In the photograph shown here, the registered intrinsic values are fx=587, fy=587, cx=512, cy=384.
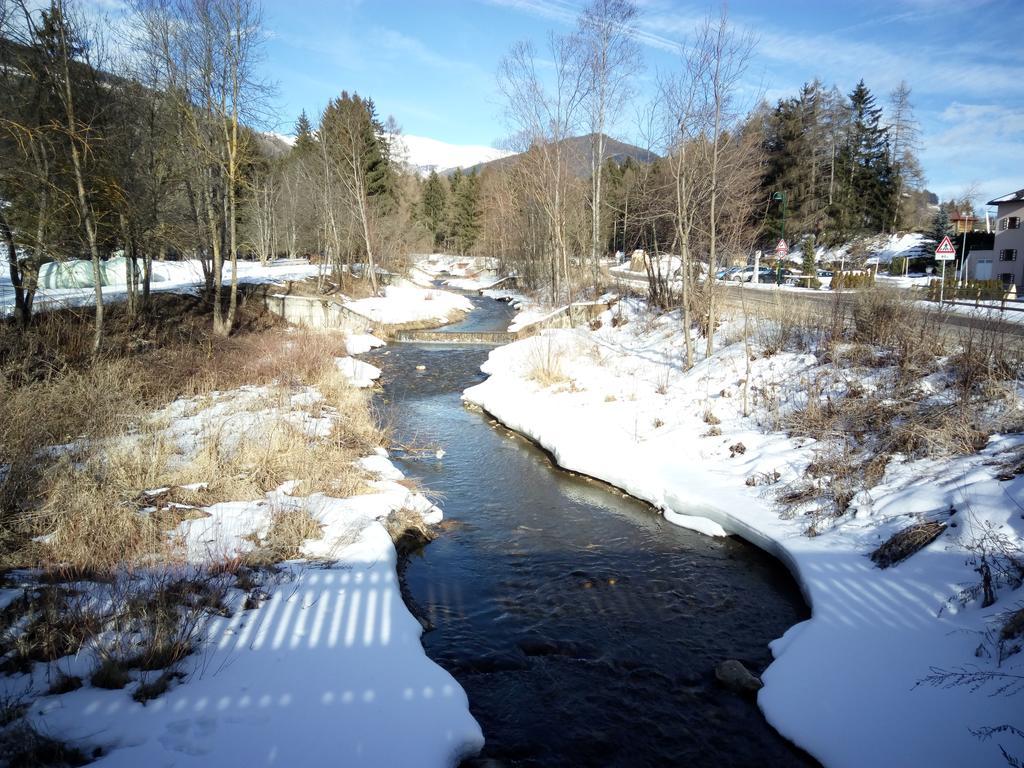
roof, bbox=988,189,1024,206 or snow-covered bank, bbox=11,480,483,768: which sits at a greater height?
roof, bbox=988,189,1024,206

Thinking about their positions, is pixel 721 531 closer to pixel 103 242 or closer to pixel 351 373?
pixel 351 373

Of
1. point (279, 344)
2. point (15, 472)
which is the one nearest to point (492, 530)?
point (15, 472)

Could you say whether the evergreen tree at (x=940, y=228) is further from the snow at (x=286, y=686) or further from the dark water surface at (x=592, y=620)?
the snow at (x=286, y=686)

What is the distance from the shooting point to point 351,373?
1622 centimetres

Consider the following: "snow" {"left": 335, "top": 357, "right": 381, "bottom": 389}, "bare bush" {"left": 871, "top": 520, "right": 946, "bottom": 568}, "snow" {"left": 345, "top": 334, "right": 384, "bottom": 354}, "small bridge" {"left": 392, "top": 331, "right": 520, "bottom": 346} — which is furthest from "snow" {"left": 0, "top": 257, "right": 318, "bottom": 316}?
"bare bush" {"left": 871, "top": 520, "right": 946, "bottom": 568}

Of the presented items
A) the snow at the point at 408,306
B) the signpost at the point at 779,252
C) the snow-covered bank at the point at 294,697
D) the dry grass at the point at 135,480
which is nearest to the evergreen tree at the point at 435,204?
the snow at the point at 408,306

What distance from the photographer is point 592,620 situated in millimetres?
5957

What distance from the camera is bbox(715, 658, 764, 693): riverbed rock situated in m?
4.94

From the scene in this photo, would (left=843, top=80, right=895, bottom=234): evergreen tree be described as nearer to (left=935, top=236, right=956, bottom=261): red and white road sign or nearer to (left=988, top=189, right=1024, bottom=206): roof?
(left=988, top=189, right=1024, bottom=206): roof

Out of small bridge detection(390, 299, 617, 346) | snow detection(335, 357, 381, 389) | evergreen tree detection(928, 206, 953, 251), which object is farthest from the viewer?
evergreen tree detection(928, 206, 953, 251)

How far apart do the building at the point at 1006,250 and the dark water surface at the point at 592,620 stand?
29493 mm

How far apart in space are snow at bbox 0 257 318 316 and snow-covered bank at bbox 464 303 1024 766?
44.7ft

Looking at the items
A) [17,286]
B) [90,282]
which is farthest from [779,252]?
[90,282]

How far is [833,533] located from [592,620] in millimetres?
3126
